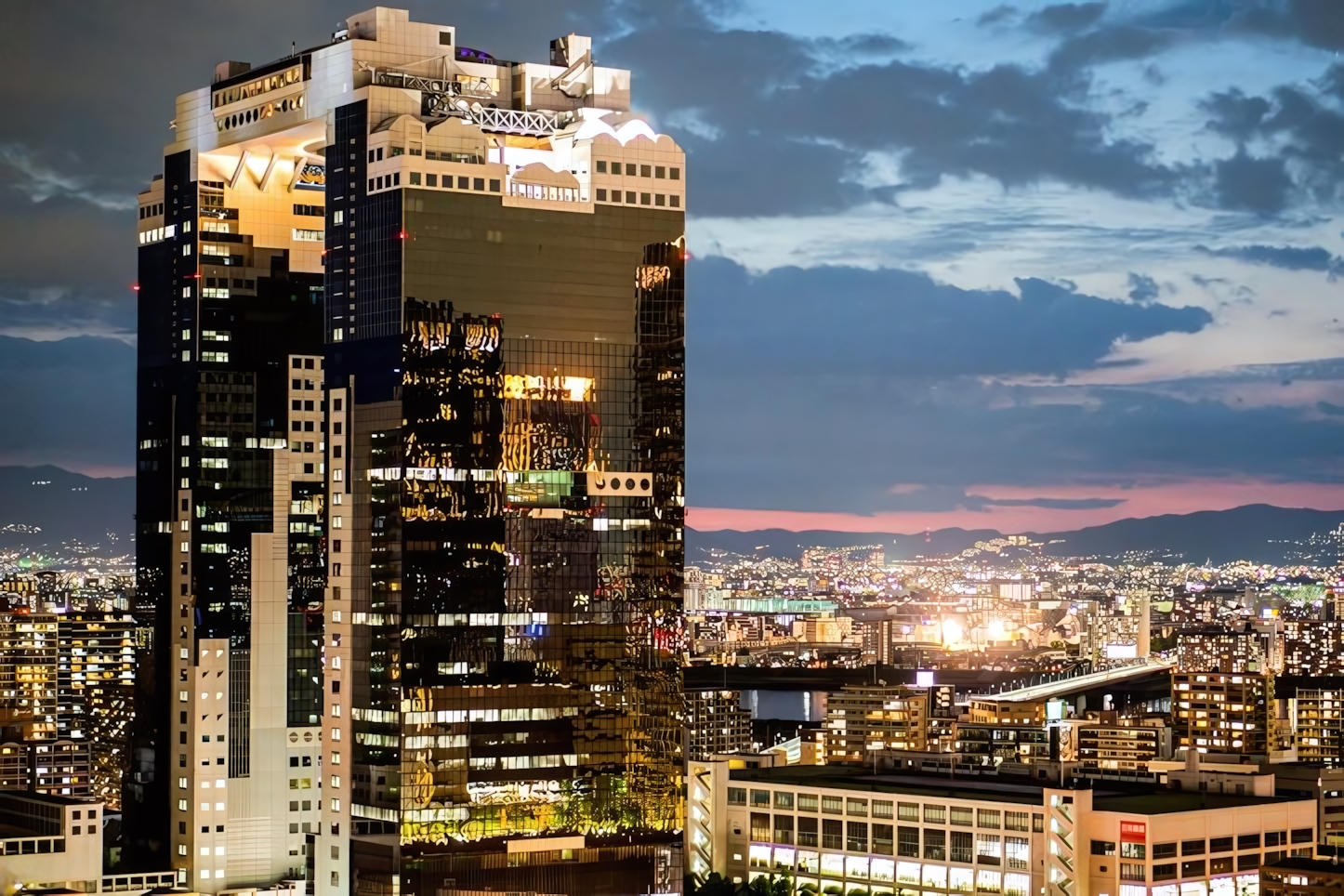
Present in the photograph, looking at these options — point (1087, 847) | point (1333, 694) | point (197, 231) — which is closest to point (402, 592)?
point (197, 231)

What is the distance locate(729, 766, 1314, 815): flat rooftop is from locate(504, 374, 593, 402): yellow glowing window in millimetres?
15811

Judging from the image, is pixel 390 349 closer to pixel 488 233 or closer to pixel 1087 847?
pixel 488 233

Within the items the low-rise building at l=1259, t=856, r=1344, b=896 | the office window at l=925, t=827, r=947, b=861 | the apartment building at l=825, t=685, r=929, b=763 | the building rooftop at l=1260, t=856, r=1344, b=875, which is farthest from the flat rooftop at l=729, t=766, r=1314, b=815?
the apartment building at l=825, t=685, r=929, b=763

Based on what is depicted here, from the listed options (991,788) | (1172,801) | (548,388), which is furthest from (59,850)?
(1172,801)

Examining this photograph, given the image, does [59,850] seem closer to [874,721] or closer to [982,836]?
[982,836]

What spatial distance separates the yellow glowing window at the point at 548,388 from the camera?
2292 inches

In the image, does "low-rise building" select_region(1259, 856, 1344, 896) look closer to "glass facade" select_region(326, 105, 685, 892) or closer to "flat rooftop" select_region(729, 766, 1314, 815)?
"flat rooftop" select_region(729, 766, 1314, 815)

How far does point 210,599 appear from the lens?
65.2m

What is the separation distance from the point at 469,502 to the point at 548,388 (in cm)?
305

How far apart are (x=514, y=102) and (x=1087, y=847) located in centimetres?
2217

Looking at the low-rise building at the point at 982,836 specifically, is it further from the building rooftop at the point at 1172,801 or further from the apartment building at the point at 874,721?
the apartment building at the point at 874,721

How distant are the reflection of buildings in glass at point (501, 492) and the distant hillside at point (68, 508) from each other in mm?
26965

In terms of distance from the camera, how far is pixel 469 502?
2275 inches

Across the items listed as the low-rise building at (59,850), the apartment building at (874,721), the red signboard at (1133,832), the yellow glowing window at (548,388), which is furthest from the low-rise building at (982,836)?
the apartment building at (874,721)
